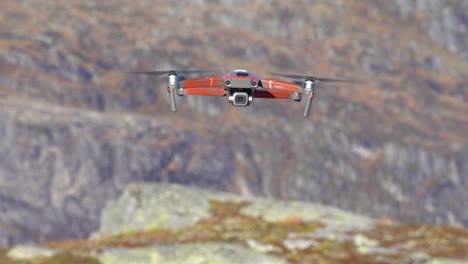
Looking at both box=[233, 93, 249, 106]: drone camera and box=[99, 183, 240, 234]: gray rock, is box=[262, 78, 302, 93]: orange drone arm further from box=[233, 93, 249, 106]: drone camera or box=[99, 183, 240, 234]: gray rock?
box=[99, 183, 240, 234]: gray rock

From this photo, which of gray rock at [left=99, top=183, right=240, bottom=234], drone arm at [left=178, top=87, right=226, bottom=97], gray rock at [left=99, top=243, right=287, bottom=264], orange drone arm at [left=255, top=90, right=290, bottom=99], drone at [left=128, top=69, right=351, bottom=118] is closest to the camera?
drone at [left=128, top=69, right=351, bottom=118]

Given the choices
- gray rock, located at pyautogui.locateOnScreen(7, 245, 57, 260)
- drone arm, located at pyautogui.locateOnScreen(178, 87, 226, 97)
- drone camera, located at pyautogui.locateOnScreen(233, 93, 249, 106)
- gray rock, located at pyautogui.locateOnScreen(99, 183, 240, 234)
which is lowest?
gray rock, located at pyautogui.locateOnScreen(7, 245, 57, 260)

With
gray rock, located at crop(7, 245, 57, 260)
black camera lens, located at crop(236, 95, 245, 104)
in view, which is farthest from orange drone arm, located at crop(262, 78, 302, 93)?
gray rock, located at crop(7, 245, 57, 260)

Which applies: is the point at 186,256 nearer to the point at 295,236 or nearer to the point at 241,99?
the point at 295,236

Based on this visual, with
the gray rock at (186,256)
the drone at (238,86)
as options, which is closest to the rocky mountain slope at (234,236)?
the gray rock at (186,256)

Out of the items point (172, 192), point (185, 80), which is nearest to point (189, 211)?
point (172, 192)

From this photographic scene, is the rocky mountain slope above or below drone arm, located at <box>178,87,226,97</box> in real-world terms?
below

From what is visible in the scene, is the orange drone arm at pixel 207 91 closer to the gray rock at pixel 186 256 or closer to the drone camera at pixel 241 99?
the drone camera at pixel 241 99

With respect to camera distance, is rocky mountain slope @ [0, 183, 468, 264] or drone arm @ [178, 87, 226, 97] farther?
rocky mountain slope @ [0, 183, 468, 264]

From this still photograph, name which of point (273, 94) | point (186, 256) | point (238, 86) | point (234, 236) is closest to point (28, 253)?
point (186, 256)

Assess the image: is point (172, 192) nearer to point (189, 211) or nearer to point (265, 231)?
point (189, 211)
